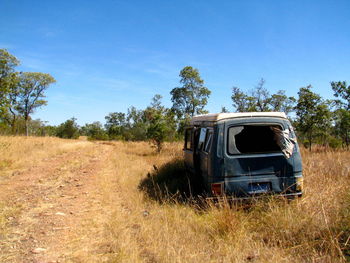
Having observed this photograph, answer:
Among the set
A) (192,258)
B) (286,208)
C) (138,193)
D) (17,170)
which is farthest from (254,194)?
(17,170)

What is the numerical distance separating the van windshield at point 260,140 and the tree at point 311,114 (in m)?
10.5

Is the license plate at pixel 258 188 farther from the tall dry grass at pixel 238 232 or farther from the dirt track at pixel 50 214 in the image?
the dirt track at pixel 50 214

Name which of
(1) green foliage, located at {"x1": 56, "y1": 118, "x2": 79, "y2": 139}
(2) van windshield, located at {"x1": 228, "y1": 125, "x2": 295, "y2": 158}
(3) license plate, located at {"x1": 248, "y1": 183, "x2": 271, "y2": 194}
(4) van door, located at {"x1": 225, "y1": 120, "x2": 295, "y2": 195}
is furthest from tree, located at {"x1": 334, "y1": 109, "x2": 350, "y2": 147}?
(1) green foliage, located at {"x1": 56, "y1": 118, "x2": 79, "y2": 139}

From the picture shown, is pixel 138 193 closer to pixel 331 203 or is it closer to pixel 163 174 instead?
pixel 163 174

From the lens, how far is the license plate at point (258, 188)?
15.1ft

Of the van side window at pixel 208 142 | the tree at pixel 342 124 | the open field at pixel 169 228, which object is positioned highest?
the tree at pixel 342 124

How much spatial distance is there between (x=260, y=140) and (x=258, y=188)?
1.17m

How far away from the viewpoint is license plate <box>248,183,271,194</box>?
4594 millimetres

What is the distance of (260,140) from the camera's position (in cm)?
539

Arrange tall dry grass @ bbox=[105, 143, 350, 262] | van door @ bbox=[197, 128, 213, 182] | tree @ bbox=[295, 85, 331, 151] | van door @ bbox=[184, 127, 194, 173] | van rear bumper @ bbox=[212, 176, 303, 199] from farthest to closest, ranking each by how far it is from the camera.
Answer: tree @ bbox=[295, 85, 331, 151] → van door @ bbox=[184, 127, 194, 173] → van door @ bbox=[197, 128, 213, 182] → van rear bumper @ bbox=[212, 176, 303, 199] → tall dry grass @ bbox=[105, 143, 350, 262]

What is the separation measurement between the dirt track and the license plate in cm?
266

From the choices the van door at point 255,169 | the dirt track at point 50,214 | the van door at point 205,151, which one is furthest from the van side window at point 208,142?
the dirt track at point 50,214

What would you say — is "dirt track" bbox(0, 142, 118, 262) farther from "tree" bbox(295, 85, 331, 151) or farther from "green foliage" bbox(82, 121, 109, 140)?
"green foliage" bbox(82, 121, 109, 140)

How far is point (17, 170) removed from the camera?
933 cm
